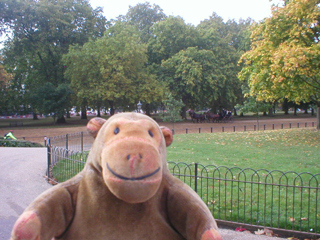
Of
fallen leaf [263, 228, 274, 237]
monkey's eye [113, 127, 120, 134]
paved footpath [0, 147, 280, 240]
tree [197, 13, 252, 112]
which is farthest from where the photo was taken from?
tree [197, 13, 252, 112]

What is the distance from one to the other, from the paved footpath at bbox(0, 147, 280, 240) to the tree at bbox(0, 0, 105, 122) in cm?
1967

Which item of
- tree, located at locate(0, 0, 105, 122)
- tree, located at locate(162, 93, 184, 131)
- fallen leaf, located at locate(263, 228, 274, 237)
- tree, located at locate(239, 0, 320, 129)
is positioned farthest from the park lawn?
tree, located at locate(0, 0, 105, 122)

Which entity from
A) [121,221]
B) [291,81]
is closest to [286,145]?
[291,81]

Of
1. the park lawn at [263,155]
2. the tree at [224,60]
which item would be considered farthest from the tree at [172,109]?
the tree at [224,60]

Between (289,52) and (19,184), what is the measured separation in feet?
36.4

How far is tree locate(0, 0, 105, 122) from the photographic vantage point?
31.0 metres

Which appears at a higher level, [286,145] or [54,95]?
[54,95]

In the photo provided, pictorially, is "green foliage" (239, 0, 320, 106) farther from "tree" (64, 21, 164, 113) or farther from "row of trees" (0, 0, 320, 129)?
"tree" (64, 21, 164, 113)

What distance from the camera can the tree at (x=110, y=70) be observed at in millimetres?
27891

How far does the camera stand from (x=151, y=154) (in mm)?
1918

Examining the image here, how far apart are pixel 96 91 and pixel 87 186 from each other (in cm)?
2617

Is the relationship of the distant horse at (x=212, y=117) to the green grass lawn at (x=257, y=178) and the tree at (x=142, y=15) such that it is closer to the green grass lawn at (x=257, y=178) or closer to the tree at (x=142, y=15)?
the tree at (x=142, y=15)

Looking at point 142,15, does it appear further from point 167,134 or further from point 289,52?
point 167,134

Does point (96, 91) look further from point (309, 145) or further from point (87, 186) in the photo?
point (87, 186)
